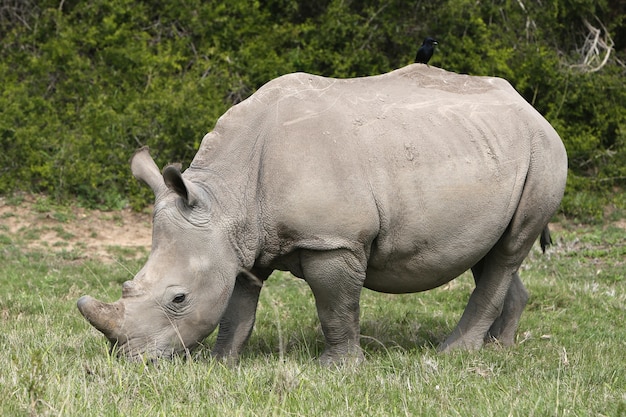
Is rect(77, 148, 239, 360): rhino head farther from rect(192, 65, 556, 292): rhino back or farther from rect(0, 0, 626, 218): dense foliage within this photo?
rect(0, 0, 626, 218): dense foliage

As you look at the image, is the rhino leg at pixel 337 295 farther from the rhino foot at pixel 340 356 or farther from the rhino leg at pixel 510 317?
the rhino leg at pixel 510 317

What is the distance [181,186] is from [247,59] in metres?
9.72

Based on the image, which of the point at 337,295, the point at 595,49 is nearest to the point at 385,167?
the point at 337,295

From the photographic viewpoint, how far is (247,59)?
14.9 metres

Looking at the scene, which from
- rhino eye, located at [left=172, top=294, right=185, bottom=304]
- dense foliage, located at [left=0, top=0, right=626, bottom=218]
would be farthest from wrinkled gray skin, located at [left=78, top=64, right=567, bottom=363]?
dense foliage, located at [left=0, top=0, right=626, bottom=218]

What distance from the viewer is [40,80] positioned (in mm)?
14555

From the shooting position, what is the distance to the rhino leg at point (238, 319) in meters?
6.13

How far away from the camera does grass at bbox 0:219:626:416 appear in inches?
169

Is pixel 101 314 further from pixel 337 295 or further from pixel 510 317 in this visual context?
pixel 510 317

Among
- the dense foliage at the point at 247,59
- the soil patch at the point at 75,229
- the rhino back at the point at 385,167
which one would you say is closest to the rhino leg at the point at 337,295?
the rhino back at the point at 385,167

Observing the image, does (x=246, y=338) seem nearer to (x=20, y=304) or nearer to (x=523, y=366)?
(x=523, y=366)

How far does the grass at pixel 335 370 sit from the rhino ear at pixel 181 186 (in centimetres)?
A: 77

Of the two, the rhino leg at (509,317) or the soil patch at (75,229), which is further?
the soil patch at (75,229)

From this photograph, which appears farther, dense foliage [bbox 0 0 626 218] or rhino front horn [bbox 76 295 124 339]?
dense foliage [bbox 0 0 626 218]
